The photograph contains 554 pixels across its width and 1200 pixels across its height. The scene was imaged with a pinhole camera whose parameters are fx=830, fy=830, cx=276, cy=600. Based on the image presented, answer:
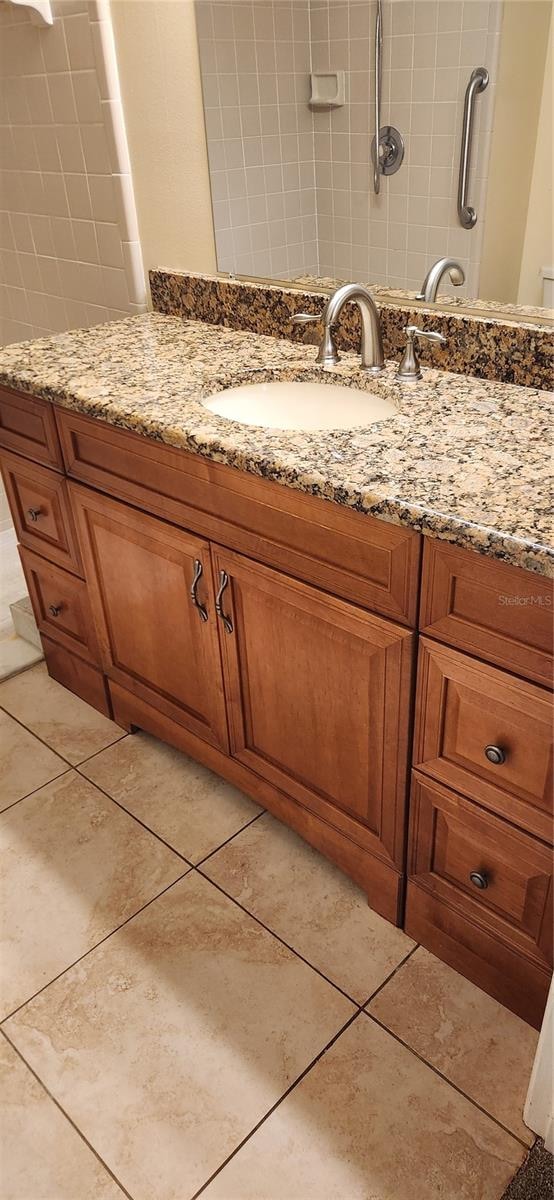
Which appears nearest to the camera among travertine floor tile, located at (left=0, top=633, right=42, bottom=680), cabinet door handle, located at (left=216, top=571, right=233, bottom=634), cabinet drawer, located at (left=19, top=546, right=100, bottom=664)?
cabinet door handle, located at (left=216, top=571, right=233, bottom=634)

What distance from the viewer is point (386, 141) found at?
4.68 feet

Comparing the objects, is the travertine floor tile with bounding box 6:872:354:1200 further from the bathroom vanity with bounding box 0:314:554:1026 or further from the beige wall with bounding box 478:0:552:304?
the beige wall with bounding box 478:0:552:304

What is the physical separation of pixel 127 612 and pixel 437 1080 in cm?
99

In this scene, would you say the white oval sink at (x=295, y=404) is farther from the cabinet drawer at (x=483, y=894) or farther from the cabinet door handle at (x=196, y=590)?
the cabinet drawer at (x=483, y=894)

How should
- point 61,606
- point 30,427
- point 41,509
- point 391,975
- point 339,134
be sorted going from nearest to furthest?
point 391,975 → point 339,134 → point 30,427 → point 41,509 → point 61,606

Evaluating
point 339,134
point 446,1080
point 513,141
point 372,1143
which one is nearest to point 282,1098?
point 372,1143

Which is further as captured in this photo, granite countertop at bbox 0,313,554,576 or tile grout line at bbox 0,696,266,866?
tile grout line at bbox 0,696,266,866

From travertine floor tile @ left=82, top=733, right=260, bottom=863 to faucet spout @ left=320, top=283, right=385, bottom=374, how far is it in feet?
2.99

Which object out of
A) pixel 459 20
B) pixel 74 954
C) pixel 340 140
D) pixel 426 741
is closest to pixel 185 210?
pixel 340 140

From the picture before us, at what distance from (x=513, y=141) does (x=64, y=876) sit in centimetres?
149

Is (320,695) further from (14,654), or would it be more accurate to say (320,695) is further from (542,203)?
(14,654)

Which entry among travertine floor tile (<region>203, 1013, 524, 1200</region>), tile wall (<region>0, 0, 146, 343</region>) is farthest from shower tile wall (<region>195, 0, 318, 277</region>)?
travertine floor tile (<region>203, 1013, 524, 1200</region>)

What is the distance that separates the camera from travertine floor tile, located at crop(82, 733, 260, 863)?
66.1 inches

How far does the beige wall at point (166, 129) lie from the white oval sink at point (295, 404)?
1.64 ft
